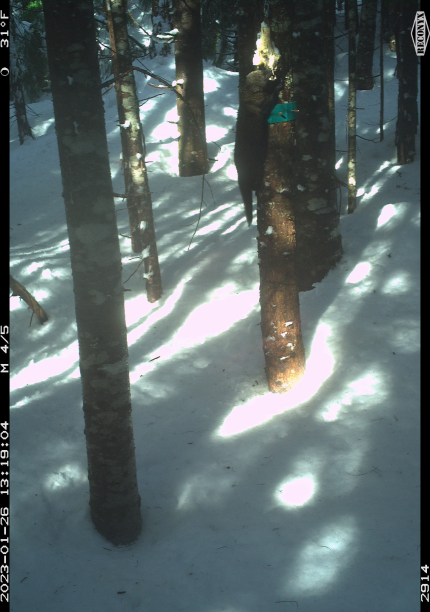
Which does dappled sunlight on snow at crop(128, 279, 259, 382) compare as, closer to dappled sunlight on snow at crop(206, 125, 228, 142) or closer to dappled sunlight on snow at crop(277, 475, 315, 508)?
dappled sunlight on snow at crop(277, 475, 315, 508)

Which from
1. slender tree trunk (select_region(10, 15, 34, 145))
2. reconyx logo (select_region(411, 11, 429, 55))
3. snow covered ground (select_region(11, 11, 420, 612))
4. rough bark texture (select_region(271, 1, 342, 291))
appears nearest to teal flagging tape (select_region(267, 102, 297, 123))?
rough bark texture (select_region(271, 1, 342, 291))

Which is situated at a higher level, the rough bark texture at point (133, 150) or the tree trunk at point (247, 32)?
the tree trunk at point (247, 32)

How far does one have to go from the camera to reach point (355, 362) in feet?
17.3

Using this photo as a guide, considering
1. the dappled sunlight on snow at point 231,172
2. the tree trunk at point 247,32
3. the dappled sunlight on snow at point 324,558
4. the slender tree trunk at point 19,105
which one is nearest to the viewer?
the dappled sunlight on snow at point 324,558

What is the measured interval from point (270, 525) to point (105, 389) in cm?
177

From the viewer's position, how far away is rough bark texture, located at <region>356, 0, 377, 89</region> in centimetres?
1538

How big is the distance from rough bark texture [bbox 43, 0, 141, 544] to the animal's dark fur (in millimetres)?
1673

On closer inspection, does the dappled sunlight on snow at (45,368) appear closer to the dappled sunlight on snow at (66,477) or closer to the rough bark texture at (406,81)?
the dappled sunlight on snow at (66,477)

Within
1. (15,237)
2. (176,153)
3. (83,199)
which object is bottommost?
(15,237)

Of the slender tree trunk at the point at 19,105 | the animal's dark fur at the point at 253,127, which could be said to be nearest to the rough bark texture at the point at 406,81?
the animal's dark fur at the point at 253,127

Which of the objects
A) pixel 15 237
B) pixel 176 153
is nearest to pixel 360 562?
pixel 15 237

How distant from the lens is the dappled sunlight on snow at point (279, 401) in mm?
5062

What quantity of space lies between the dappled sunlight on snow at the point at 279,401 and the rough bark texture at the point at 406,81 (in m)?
7.21

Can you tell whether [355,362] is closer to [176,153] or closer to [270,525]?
[270,525]
